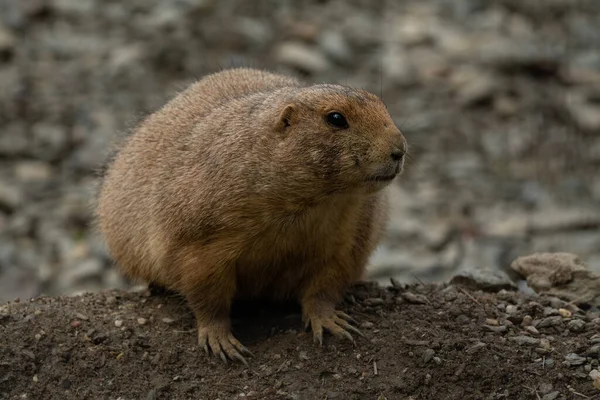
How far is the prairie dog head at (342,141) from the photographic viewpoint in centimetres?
653

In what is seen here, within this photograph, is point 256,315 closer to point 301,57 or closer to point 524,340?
point 524,340

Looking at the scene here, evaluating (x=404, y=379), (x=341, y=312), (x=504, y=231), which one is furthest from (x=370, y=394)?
(x=504, y=231)

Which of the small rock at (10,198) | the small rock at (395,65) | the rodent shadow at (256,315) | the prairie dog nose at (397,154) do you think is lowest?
the small rock at (10,198)

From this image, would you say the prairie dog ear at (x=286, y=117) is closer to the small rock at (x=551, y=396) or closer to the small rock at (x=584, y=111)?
the small rock at (x=551, y=396)

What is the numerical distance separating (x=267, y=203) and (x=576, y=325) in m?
2.44

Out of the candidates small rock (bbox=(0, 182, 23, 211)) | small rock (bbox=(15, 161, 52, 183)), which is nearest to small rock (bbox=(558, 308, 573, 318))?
small rock (bbox=(0, 182, 23, 211))

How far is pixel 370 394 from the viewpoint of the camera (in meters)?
6.57

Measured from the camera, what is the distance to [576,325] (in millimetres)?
7254

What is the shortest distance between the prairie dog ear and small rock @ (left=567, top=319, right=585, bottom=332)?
2.52 m

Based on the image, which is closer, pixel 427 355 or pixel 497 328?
pixel 427 355

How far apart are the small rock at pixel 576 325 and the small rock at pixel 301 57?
11.3 m

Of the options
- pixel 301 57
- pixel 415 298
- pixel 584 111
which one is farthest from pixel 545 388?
pixel 301 57

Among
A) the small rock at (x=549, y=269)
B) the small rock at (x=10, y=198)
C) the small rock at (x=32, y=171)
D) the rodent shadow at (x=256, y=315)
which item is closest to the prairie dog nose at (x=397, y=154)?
the rodent shadow at (x=256, y=315)

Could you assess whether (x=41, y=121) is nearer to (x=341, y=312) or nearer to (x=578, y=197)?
(x=578, y=197)
